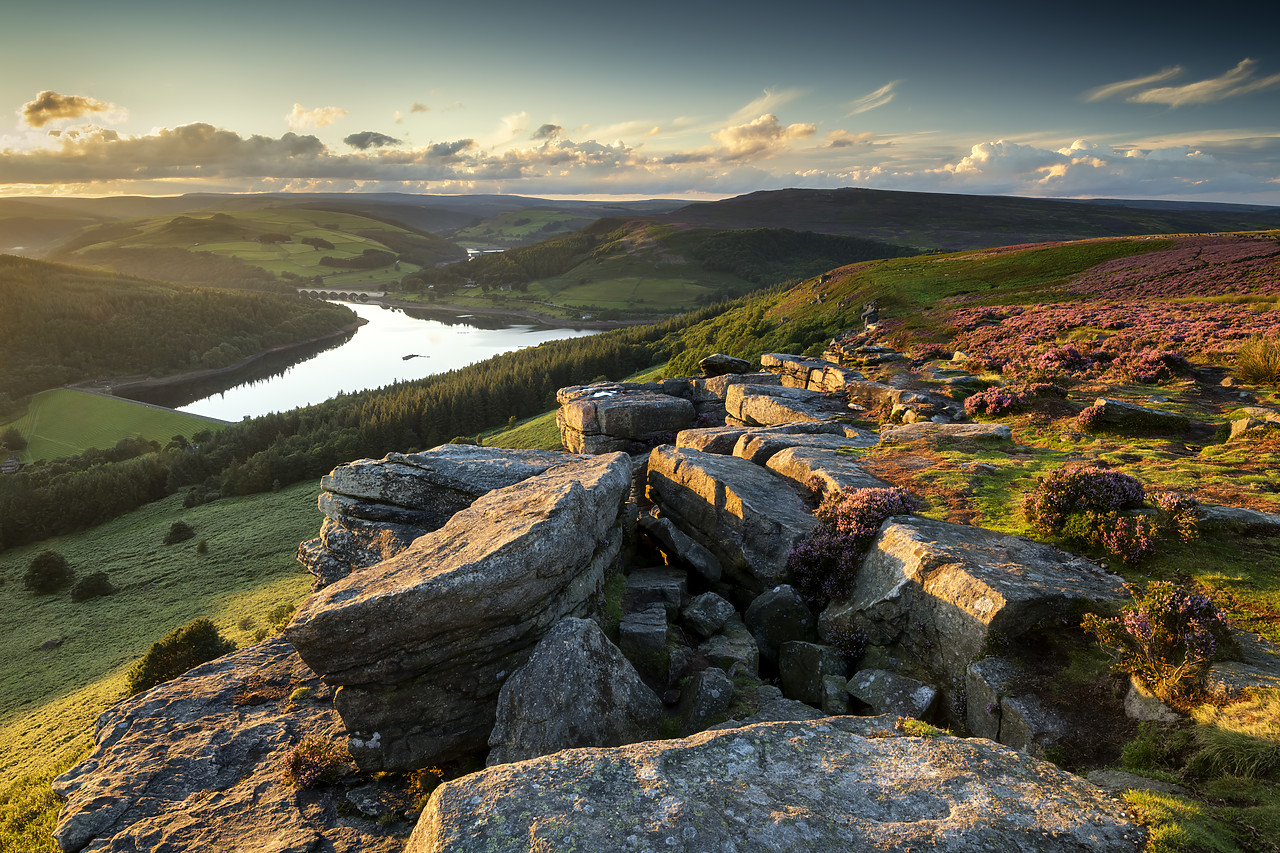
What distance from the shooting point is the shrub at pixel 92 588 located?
54.0m

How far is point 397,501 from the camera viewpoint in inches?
737

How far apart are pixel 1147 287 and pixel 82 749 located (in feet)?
263

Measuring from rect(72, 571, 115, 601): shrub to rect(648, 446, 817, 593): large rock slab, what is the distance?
216 feet

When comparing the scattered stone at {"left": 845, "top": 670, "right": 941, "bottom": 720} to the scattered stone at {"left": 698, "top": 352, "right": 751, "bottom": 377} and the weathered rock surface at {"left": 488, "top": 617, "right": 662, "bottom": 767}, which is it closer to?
the weathered rock surface at {"left": 488, "top": 617, "right": 662, "bottom": 767}

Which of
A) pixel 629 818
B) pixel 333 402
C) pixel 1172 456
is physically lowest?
pixel 333 402

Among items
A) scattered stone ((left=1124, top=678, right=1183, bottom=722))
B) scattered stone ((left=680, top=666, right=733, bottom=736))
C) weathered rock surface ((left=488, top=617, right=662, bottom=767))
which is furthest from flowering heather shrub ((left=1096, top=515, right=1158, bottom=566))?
weathered rock surface ((left=488, top=617, right=662, bottom=767))

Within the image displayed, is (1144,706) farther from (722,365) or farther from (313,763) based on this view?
(722,365)

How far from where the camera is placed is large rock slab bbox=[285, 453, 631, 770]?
11.4 metres

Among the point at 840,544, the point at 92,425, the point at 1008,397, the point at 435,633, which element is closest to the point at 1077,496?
the point at 840,544

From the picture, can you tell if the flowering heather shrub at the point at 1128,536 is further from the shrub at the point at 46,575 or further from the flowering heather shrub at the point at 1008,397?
the shrub at the point at 46,575

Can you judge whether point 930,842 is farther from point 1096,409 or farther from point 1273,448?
point 1096,409

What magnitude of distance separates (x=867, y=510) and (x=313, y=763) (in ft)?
47.4

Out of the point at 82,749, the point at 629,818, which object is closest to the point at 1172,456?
the point at 629,818

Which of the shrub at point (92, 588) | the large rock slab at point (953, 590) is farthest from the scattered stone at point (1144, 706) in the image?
the shrub at point (92, 588)
